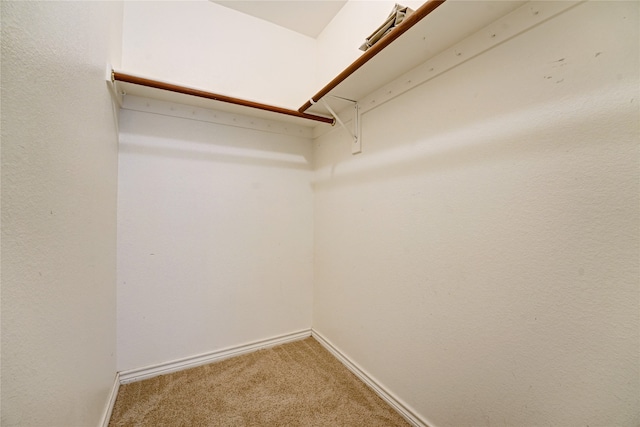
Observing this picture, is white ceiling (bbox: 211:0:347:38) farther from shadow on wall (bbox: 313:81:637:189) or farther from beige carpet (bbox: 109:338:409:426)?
beige carpet (bbox: 109:338:409:426)

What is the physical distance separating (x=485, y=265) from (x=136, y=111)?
81.3 inches

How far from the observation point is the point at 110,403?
124cm

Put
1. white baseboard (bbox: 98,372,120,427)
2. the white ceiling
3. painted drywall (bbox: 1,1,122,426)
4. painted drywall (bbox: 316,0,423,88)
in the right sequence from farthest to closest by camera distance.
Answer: the white ceiling < painted drywall (bbox: 316,0,423,88) < white baseboard (bbox: 98,372,120,427) < painted drywall (bbox: 1,1,122,426)

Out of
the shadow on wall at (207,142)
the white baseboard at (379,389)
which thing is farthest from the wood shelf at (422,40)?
the white baseboard at (379,389)

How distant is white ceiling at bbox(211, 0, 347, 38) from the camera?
66.5 inches

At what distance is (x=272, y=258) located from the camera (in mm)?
1919

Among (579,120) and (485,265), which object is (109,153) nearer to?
(485,265)

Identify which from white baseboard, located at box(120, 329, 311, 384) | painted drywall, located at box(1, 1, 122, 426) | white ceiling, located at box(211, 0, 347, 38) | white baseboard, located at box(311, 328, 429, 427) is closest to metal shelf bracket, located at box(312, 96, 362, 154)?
white ceiling, located at box(211, 0, 347, 38)

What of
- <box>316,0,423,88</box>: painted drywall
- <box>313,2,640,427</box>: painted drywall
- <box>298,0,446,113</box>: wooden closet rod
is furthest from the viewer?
<box>316,0,423,88</box>: painted drywall

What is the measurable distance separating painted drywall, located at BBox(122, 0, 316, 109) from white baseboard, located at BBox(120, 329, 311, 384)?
1.84 metres

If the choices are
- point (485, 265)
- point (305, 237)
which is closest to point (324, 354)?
point (305, 237)

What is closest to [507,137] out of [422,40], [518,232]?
[518,232]

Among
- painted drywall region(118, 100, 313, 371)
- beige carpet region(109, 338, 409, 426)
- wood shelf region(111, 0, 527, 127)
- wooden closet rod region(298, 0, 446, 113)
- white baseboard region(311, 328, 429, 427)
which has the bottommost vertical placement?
beige carpet region(109, 338, 409, 426)

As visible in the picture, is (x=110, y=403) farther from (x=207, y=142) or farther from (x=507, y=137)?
(x=507, y=137)
